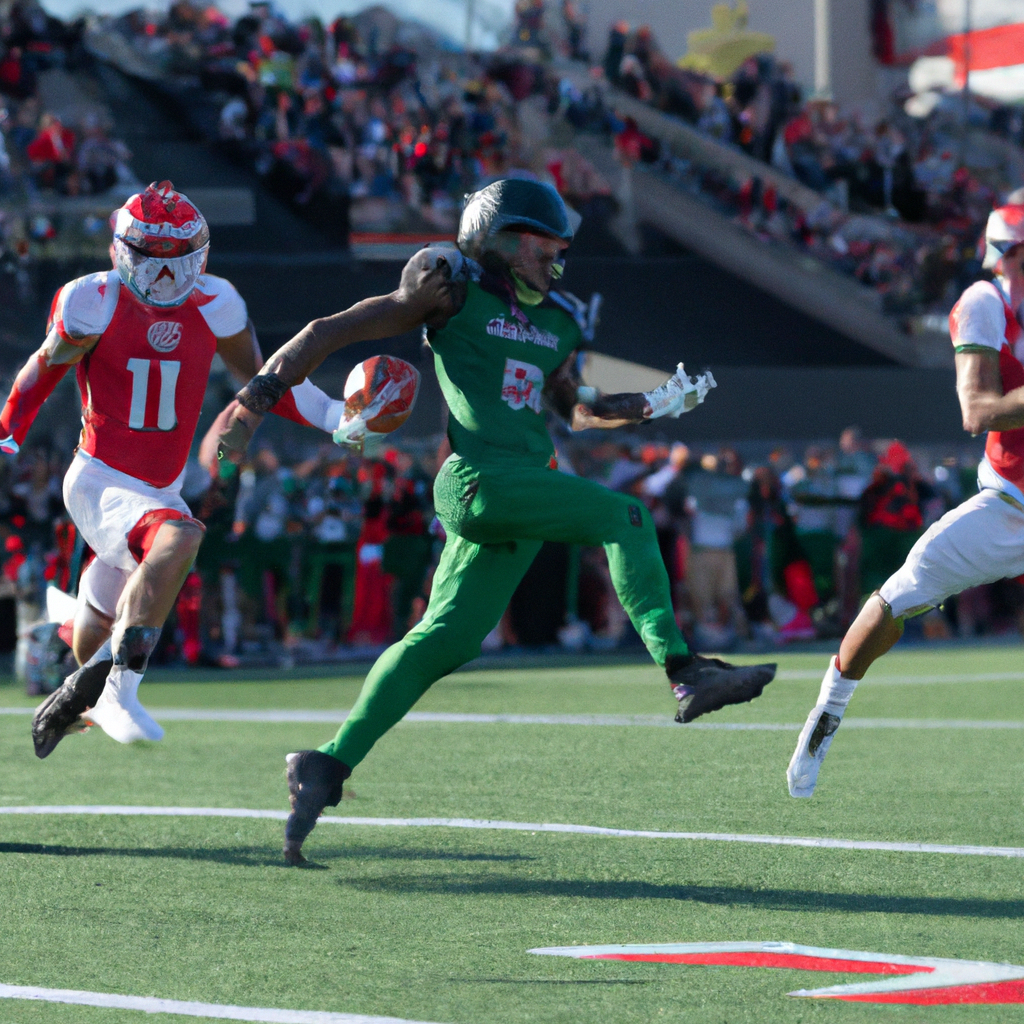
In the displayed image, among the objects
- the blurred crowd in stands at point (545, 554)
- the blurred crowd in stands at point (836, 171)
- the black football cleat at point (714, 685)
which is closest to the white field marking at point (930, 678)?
the blurred crowd in stands at point (545, 554)

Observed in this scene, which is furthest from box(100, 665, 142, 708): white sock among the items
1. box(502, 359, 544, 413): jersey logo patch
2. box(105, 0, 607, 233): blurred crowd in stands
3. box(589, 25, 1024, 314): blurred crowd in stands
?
box(589, 25, 1024, 314): blurred crowd in stands

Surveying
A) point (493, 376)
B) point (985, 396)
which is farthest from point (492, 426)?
point (985, 396)

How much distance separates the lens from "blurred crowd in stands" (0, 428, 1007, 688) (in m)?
14.2

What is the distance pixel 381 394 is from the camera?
539 cm

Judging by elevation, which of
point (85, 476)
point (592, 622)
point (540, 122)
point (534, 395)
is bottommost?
point (592, 622)

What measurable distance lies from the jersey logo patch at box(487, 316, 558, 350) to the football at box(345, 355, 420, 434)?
38cm

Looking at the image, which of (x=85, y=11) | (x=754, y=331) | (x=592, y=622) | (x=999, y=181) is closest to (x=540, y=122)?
(x=754, y=331)

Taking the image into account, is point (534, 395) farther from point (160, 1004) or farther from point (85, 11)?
point (85, 11)

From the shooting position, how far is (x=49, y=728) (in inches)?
233

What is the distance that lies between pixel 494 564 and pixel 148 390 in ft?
5.74

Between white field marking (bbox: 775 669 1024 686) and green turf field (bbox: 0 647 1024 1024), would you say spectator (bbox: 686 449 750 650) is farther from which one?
green turf field (bbox: 0 647 1024 1024)

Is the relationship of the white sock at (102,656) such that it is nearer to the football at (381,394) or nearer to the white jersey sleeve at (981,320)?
the football at (381,394)

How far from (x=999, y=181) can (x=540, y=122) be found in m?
9.29

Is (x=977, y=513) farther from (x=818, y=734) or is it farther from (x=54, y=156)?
(x=54, y=156)
